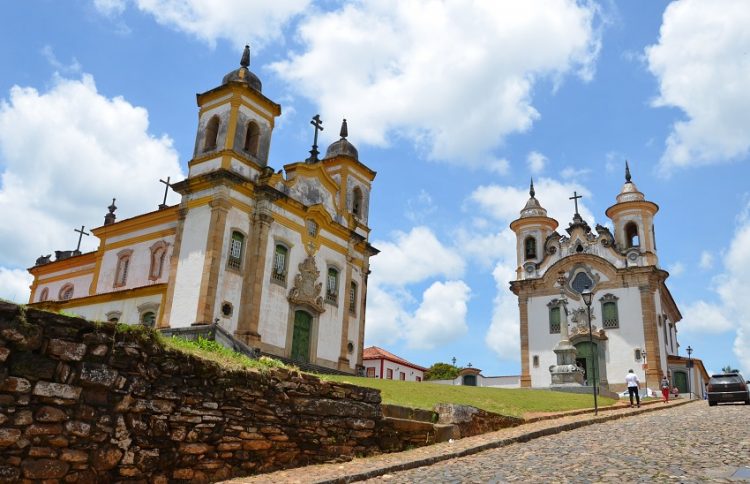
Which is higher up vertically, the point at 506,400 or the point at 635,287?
the point at 635,287

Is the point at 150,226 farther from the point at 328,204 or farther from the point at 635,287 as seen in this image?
the point at 635,287

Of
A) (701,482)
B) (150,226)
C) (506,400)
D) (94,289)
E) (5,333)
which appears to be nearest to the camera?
(5,333)

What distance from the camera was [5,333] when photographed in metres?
6.48

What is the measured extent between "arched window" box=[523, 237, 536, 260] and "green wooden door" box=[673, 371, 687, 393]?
1195 cm

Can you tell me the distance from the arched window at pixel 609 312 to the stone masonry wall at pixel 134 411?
33.6m

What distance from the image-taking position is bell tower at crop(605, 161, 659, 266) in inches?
1601

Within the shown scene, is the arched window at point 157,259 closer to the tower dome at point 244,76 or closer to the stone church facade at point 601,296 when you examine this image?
the tower dome at point 244,76

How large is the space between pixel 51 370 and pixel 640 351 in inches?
1460

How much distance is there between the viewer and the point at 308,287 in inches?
1104

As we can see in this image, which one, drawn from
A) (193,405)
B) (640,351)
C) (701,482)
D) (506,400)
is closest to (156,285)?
(506,400)

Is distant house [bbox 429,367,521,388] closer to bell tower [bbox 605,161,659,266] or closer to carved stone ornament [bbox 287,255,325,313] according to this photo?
bell tower [bbox 605,161,659,266]

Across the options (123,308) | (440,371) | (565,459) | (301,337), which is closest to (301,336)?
(301,337)

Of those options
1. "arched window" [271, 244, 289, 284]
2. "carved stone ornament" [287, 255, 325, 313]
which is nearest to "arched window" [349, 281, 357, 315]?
"carved stone ornament" [287, 255, 325, 313]

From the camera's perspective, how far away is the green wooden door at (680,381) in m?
42.0
